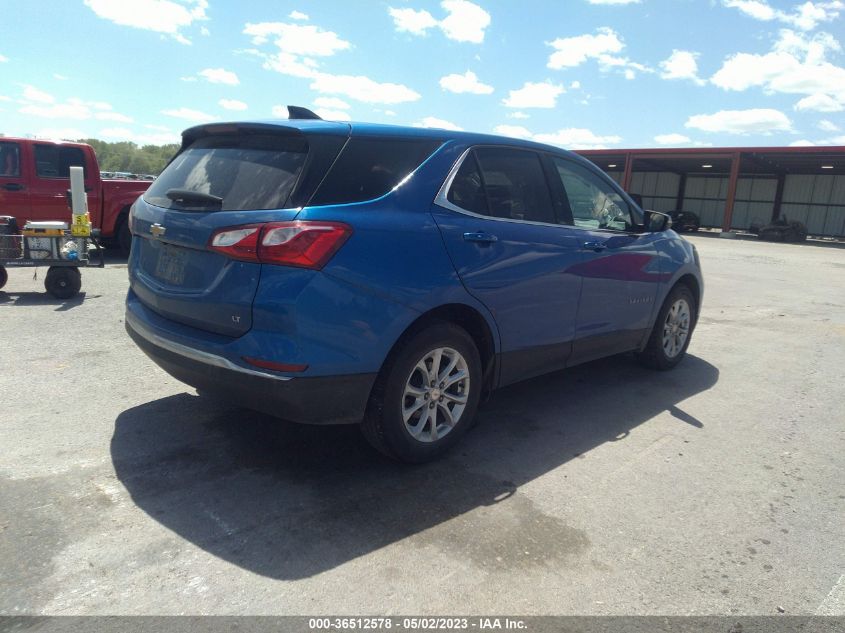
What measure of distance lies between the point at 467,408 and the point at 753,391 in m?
2.99

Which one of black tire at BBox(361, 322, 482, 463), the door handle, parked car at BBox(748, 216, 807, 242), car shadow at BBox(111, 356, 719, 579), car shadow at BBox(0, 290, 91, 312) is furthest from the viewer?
parked car at BBox(748, 216, 807, 242)

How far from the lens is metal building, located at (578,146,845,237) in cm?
3416

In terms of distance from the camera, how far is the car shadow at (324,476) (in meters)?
2.76

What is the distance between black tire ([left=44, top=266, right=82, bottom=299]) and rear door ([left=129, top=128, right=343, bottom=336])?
15.3ft

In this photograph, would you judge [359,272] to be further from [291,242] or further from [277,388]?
[277,388]

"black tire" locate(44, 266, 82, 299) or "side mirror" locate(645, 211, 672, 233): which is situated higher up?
"side mirror" locate(645, 211, 672, 233)

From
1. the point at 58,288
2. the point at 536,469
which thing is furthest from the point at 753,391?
the point at 58,288

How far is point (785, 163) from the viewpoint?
36188 mm

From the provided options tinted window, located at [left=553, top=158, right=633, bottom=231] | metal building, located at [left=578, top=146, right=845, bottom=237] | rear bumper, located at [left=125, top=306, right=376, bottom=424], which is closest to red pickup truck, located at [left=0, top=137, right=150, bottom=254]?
rear bumper, located at [left=125, top=306, right=376, bottom=424]

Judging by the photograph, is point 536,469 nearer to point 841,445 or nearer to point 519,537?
point 519,537

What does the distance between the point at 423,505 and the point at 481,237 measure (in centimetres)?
151

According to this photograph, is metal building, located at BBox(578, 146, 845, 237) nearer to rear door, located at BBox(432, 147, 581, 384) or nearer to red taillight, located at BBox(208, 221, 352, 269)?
rear door, located at BBox(432, 147, 581, 384)

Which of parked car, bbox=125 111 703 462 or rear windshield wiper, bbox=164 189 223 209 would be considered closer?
parked car, bbox=125 111 703 462

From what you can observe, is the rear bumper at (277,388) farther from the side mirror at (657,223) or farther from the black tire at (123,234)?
the black tire at (123,234)
